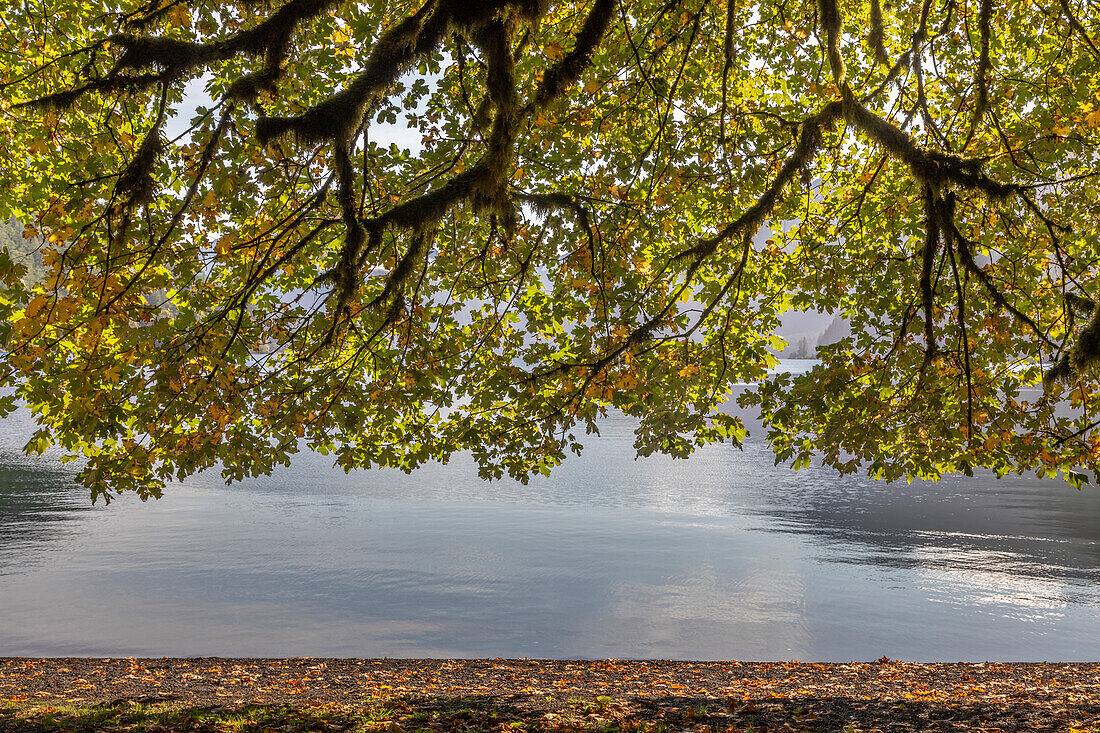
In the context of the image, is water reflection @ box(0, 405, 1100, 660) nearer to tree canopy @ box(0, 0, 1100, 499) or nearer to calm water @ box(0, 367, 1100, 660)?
calm water @ box(0, 367, 1100, 660)

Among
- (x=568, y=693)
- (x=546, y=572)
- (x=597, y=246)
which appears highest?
(x=597, y=246)

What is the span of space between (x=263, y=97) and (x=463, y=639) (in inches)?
449

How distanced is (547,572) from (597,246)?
49.2ft

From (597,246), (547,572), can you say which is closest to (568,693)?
(597,246)

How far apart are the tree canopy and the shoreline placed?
2585 millimetres

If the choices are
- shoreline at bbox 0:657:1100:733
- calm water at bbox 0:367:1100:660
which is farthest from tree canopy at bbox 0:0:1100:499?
calm water at bbox 0:367:1100:660

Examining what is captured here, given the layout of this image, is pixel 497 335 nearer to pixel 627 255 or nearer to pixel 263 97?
pixel 627 255

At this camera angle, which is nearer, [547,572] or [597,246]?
[597,246]

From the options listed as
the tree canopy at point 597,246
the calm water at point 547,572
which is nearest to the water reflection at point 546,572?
the calm water at point 547,572

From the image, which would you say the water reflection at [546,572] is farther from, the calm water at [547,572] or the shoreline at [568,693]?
the shoreline at [568,693]

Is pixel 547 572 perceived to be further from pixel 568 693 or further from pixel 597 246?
pixel 597 246

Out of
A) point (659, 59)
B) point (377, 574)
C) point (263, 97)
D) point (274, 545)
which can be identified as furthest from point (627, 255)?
point (274, 545)

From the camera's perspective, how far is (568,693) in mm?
8859

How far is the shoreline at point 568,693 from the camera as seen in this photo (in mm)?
7074
